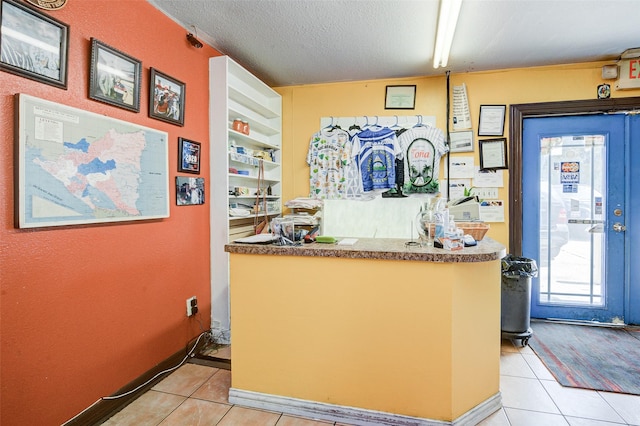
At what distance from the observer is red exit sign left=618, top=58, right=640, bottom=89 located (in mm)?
3035

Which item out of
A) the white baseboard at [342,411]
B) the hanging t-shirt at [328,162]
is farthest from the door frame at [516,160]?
the white baseboard at [342,411]

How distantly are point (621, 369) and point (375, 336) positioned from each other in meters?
2.14

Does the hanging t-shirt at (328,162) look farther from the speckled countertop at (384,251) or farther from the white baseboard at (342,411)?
the white baseboard at (342,411)

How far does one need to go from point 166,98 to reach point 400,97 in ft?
8.24

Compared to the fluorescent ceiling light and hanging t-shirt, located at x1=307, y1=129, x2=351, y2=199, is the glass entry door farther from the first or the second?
hanging t-shirt, located at x1=307, y1=129, x2=351, y2=199

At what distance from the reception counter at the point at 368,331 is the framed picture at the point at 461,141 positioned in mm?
1771

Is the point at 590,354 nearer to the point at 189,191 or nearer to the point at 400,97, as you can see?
the point at 400,97

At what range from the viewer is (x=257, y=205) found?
11.0ft

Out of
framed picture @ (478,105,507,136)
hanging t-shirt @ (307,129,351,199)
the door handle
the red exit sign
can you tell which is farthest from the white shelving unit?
the door handle

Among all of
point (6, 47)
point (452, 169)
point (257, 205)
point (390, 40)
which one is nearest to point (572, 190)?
point (452, 169)

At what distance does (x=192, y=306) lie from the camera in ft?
8.69

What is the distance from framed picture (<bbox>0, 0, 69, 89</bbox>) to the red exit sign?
4.62 m

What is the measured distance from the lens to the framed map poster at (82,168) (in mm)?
1481

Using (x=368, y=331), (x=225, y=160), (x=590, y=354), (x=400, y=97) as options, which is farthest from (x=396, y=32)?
(x=590, y=354)
